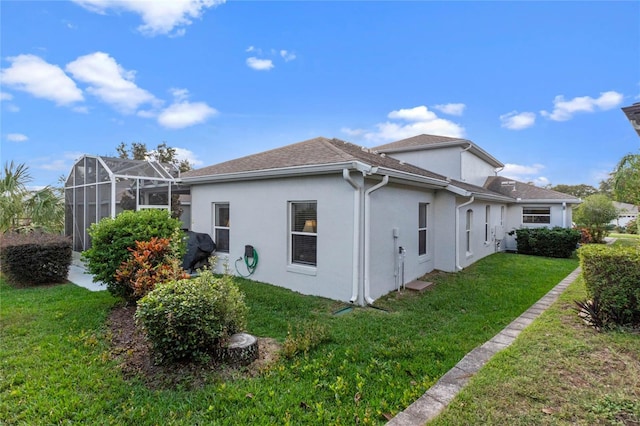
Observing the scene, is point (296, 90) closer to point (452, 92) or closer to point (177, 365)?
point (452, 92)

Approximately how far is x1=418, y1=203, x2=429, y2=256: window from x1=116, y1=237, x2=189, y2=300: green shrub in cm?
659

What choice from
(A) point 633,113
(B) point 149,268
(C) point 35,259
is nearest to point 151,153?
(C) point 35,259

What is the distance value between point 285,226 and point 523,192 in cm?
1661

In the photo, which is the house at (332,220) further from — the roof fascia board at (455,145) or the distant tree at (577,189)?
the distant tree at (577,189)

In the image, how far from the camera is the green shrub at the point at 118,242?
19.9ft

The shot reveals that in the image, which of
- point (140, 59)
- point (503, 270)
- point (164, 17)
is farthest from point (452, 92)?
point (140, 59)

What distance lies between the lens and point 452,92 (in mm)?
14625

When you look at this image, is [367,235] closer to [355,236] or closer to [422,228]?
[355,236]

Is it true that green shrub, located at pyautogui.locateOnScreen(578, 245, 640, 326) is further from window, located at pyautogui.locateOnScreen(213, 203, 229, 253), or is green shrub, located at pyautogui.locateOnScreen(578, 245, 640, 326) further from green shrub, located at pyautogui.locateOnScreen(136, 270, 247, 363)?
window, located at pyautogui.locateOnScreen(213, 203, 229, 253)

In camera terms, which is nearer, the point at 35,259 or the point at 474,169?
the point at 35,259

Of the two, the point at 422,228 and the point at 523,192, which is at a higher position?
the point at 523,192

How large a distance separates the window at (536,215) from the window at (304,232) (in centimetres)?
1580

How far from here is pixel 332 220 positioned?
706 cm

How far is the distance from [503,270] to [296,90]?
10706 millimetres
